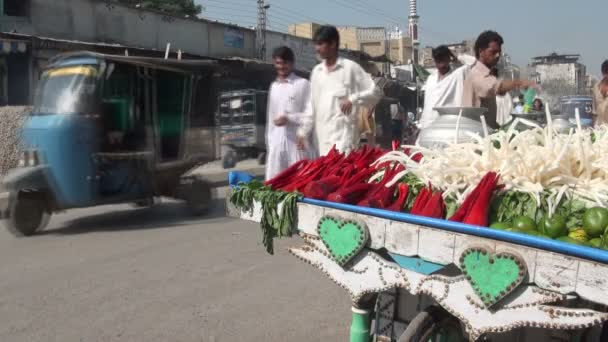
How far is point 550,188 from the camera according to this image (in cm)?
219

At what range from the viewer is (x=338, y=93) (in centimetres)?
458

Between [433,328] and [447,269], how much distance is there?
364mm

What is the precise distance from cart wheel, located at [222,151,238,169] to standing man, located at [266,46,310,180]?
977 centimetres

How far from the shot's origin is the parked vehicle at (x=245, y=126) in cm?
1577

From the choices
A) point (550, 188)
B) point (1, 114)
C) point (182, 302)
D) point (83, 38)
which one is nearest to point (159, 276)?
point (182, 302)

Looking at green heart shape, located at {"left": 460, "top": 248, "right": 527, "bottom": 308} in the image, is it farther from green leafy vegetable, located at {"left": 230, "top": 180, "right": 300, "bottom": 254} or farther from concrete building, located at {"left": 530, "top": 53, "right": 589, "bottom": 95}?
concrete building, located at {"left": 530, "top": 53, "right": 589, "bottom": 95}

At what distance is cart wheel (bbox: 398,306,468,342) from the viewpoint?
2.21m

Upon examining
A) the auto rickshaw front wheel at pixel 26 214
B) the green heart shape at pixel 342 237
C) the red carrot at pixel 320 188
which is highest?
the red carrot at pixel 320 188

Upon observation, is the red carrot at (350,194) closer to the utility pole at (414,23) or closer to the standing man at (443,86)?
the standing man at (443,86)

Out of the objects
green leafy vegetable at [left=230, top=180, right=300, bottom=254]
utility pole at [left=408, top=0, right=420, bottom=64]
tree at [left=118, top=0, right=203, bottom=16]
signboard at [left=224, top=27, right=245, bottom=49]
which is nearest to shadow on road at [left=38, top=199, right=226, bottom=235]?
green leafy vegetable at [left=230, top=180, right=300, bottom=254]

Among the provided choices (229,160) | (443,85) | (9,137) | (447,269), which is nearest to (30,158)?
(443,85)

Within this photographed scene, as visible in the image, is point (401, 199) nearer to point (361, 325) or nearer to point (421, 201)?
point (421, 201)

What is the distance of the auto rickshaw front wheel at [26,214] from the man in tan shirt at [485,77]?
4.77 m

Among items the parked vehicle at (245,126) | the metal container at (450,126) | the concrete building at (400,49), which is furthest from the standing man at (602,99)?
the concrete building at (400,49)
